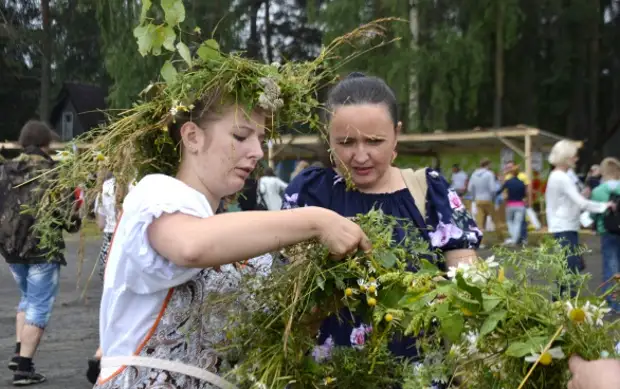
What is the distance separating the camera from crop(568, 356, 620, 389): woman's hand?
1.63m

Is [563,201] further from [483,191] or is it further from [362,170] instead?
[483,191]

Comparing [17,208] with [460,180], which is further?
[460,180]

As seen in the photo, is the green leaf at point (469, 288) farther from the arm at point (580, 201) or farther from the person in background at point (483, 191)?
the person in background at point (483, 191)

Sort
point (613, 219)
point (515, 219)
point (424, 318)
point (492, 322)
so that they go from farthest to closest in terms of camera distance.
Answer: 1. point (515, 219)
2. point (613, 219)
3. point (424, 318)
4. point (492, 322)

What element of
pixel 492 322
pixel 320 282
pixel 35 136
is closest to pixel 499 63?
pixel 35 136

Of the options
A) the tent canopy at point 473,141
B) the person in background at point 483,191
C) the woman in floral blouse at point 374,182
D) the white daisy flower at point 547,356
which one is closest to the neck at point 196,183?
the woman in floral blouse at point 374,182

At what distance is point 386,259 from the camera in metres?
2.01

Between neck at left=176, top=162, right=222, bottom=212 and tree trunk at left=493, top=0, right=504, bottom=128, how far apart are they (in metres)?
22.5

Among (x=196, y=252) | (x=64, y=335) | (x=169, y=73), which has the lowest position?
(x=64, y=335)

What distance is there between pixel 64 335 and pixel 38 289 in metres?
1.88

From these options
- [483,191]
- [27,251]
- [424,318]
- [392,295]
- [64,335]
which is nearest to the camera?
[424,318]

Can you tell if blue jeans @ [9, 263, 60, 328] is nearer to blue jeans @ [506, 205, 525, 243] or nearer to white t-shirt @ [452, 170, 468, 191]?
blue jeans @ [506, 205, 525, 243]

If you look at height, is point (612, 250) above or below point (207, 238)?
below

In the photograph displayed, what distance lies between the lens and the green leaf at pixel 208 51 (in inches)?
84.2
